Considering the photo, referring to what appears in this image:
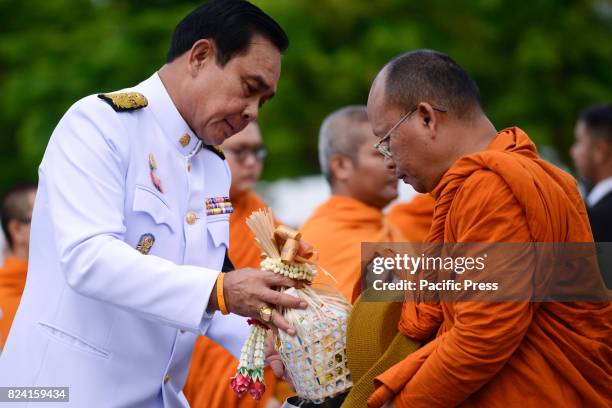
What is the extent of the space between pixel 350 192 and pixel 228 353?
1.16 m

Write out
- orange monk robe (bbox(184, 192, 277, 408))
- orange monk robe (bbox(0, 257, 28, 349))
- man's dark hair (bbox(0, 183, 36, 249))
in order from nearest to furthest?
orange monk robe (bbox(184, 192, 277, 408)) → orange monk robe (bbox(0, 257, 28, 349)) → man's dark hair (bbox(0, 183, 36, 249))

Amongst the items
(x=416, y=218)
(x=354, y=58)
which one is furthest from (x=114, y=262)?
(x=354, y=58)

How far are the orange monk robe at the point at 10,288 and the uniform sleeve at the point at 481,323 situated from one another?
2.94m

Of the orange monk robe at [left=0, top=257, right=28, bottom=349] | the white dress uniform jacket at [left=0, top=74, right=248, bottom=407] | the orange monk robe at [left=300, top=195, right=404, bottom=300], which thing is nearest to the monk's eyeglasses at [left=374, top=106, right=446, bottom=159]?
the white dress uniform jacket at [left=0, top=74, right=248, bottom=407]

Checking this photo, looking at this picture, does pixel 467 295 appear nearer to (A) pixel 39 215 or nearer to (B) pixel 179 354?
(B) pixel 179 354

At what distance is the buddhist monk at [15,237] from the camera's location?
17.0 feet

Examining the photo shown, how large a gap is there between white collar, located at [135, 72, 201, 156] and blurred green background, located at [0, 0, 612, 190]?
6179mm

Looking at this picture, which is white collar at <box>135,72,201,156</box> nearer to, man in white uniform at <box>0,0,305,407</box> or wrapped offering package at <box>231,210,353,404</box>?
man in white uniform at <box>0,0,305,407</box>

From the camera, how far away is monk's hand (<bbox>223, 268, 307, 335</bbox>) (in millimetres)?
2586

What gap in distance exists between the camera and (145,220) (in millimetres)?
2725

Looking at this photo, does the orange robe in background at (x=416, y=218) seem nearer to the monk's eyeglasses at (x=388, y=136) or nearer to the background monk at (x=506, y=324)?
the monk's eyeglasses at (x=388, y=136)

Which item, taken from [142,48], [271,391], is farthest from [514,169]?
[142,48]

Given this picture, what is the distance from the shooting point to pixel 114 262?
247cm

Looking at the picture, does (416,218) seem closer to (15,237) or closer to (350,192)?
(350,192)
